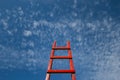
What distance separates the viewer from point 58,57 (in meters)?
6.63

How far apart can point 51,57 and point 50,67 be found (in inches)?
21.0

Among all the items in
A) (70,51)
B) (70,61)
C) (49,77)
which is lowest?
(49,77)

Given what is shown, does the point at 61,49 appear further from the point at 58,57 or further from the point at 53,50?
the point at 58,57

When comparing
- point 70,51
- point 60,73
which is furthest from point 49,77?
point 70,51

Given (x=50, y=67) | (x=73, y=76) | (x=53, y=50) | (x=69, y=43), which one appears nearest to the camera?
(x=73, y=76)

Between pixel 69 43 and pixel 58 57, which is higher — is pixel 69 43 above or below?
above

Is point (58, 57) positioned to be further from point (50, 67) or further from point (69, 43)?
point (69, 43)

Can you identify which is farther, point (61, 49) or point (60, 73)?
point (61, 49)

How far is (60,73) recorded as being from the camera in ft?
19.2

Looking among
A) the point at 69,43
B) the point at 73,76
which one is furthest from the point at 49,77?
the point at 69,43

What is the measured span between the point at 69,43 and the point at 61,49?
19.2 inches

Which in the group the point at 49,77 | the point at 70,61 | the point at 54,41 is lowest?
the point at 49,77

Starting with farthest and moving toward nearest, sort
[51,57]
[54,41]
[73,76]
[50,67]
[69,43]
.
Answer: [54,41] → [69,43] → [51,57] → [50,67] → [73,76]

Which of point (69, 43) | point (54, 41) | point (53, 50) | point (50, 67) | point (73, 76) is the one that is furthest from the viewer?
point (54, 41)
